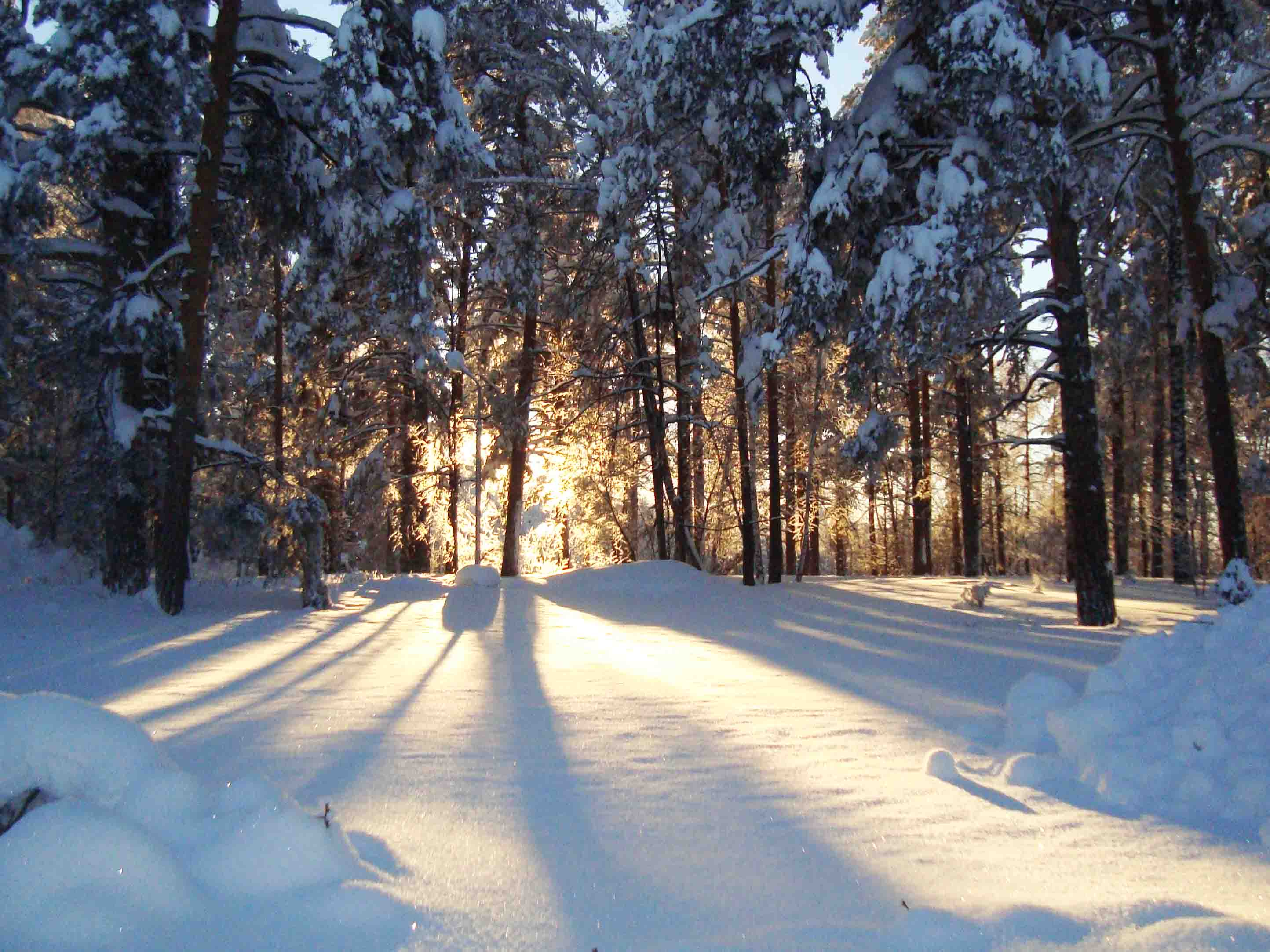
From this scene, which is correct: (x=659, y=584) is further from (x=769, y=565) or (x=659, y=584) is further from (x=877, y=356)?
(x=877, y=356)

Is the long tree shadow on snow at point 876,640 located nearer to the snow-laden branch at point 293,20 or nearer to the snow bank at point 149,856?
the snow bank at point 149,856

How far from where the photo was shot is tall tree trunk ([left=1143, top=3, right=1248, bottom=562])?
Answer: 939 centimetres

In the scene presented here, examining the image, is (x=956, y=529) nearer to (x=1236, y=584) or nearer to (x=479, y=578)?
(x=479, y=578)

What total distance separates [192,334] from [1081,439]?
11071mm

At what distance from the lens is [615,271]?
62.0ft

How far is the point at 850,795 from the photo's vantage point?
3787 mm

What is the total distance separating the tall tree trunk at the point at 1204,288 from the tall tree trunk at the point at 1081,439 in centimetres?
116

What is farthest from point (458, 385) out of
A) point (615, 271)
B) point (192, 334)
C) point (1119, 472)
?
point (1119, 472)

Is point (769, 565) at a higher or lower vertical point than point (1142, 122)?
lower

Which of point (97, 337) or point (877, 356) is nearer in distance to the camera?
point (877, 356)

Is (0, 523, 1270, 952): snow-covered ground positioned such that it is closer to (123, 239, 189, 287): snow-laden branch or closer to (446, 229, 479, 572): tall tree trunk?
(123, 239, 189, 287): snow-laden branch

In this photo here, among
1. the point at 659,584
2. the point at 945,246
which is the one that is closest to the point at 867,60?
the point at 659,584

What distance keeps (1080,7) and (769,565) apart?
11.7 meters

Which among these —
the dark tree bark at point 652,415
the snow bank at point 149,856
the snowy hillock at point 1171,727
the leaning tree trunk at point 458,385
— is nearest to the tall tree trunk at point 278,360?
the leaning tree trunk at point 458,385
